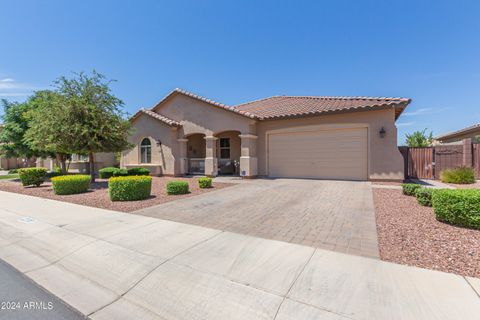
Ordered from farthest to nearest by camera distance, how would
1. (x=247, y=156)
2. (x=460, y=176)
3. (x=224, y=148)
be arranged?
(x=224, y=148) → (x=247, y=156) → (x=460, y=176)

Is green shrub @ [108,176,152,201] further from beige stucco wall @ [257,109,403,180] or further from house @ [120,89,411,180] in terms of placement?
beige stucco wall @ [257,109,403,180]

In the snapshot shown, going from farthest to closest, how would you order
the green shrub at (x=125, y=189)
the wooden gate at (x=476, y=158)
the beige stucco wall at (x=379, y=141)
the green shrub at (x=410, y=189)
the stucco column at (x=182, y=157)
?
the stucco column at (x=182, y=157), the wooden gate at (x=476, y=158), the beige stucco wall at (x=379, y=141), the green shrub at (x=125, y=189), the green shrub at (x=410, y=189)

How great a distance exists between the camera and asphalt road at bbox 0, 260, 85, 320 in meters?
2.71

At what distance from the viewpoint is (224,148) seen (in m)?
18.2

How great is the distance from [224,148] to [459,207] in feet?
48.5

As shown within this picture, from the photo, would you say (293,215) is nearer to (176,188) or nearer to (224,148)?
(176,188)

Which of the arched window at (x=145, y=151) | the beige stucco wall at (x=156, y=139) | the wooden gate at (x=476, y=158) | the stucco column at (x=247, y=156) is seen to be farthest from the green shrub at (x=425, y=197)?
the arched window at (x=145, y=151)

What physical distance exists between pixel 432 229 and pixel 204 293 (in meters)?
4.99

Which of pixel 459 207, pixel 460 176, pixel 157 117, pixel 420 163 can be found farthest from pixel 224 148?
pixel 459 207

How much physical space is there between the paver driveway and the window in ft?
28.5

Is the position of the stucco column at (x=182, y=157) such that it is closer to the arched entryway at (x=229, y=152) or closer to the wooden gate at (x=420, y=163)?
the arched entryway at (x=229, y=152)

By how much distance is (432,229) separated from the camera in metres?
4.82

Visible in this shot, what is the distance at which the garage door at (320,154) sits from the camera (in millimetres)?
12516

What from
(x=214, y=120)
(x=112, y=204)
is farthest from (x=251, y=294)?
(x=214, y=120)
